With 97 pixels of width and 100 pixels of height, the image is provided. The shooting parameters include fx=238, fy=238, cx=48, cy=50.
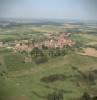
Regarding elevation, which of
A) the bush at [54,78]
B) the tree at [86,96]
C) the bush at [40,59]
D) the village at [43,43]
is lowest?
the tree at [86,96]

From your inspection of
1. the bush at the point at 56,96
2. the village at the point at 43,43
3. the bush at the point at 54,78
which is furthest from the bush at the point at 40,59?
the bush at the point at 56,96

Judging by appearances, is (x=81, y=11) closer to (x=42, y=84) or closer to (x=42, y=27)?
(x=42, y=27)

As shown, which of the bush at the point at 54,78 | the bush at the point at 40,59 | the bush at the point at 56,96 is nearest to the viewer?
the bush at the point at 56,96

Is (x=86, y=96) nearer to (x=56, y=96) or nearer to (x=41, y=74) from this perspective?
(x=56, y=96)

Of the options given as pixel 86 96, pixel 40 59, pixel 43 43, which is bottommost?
pixel 86 96

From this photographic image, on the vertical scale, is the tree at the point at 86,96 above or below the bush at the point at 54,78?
below

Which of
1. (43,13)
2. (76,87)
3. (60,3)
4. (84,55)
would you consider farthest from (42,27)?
(76,87)

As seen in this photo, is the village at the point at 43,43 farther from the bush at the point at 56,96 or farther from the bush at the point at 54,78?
the bush at the point at 56,96

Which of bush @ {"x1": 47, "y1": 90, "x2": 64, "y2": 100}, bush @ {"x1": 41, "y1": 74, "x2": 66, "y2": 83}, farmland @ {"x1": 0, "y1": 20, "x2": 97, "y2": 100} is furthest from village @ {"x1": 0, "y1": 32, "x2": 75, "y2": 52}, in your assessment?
bush @ {"x1": 47, "y1": 90, "x2": 64, "y2": 100}

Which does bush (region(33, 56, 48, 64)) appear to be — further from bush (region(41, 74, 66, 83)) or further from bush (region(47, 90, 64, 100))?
bush (region(47, 90, 64, 100))

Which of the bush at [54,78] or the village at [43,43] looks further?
the village at [43,43]

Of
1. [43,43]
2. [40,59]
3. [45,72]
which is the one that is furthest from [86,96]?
[43,43]
